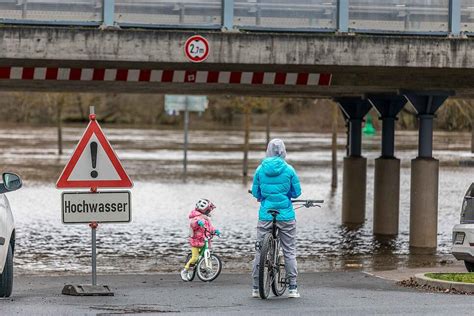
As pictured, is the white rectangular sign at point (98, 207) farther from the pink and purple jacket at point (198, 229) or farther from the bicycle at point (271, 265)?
the pink and purple jacket at point (198, 229)

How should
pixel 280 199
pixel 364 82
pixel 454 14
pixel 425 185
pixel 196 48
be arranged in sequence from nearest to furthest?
pixel 280 199 < pixel 196 48 < pixel 454 14 < pixel 364 82 < pixel 425 185

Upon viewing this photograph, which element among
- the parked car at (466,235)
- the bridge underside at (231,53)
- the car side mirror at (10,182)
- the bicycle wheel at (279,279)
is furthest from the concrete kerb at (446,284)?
the bridge underside at (231,53)

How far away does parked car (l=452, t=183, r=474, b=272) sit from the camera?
15.7 meters

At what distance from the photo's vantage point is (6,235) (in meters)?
12.3

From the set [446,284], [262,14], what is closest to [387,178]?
[262,14]

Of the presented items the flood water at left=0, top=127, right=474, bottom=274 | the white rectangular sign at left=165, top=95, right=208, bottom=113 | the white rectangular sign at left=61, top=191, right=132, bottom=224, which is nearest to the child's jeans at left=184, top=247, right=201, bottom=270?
the white rectangular sign at left=61, top=191, right=132, bottom=224

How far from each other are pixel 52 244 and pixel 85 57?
187 inches

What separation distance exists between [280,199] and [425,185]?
34.0 feet

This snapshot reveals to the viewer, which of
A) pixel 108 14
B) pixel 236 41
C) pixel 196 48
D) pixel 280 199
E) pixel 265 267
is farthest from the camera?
pixel 236 41

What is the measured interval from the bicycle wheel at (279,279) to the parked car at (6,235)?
2541 mm

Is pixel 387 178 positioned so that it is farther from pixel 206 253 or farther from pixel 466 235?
pixel 206 253

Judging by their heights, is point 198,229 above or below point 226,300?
above

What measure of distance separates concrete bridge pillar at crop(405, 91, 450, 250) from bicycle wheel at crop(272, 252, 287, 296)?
9.65 meters

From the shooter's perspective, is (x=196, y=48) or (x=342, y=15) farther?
(x=342, y=15)
